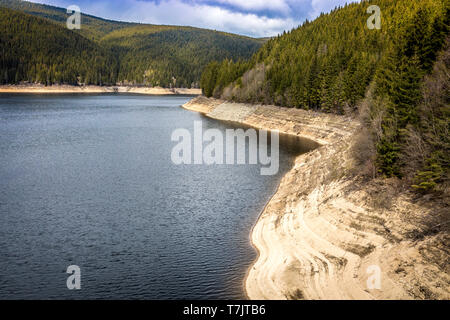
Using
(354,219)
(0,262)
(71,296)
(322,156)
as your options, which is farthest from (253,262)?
(322,156)

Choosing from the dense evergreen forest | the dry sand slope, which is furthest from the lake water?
the dense evergreen forest

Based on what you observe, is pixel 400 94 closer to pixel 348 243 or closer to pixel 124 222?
pixel 348 243

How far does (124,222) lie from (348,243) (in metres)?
16.9

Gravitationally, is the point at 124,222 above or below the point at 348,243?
below

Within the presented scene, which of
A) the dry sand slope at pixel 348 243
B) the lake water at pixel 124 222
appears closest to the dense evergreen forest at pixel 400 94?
the dry sand slope at pixel 348 243

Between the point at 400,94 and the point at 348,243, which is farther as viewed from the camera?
the point at 400,94

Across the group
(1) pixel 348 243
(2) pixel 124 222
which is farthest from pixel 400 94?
(2) pixel 124 222

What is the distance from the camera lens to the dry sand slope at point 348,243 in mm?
20078

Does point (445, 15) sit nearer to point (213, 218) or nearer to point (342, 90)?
point (213, 218)

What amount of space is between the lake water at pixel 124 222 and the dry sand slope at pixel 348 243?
186cm

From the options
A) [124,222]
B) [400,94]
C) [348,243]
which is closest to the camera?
[348,243]

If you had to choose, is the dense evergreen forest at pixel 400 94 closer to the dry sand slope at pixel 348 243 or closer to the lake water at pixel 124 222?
the dry sand slope at pixel 348 243

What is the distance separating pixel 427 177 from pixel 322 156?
22.9m

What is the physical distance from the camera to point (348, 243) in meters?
24.6
